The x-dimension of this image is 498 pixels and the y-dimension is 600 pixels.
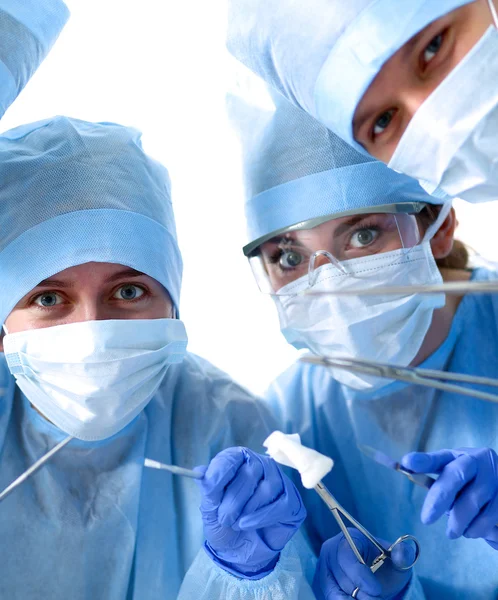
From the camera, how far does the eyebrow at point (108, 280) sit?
64.9 inches

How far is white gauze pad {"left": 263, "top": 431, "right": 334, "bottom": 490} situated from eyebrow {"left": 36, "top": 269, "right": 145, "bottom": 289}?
564mm

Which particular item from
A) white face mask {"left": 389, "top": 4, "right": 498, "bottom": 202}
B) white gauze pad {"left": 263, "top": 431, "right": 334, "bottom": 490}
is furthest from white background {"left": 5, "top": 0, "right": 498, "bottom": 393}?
white gauze pad {"left": 263, "top": 431, "right": 334, "bottom": 490}

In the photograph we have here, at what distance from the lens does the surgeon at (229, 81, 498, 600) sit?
1766mm

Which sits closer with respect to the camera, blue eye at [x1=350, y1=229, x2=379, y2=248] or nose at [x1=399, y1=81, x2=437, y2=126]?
nose at [x1=399, y1=81, x2=437, y2=126]

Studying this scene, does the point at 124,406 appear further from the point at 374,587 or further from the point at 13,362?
the point at 374,587

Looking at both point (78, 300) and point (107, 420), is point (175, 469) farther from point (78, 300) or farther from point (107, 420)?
point (78, 300)

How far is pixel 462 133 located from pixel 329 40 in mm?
339

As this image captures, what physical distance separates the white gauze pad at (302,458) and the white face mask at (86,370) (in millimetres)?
384

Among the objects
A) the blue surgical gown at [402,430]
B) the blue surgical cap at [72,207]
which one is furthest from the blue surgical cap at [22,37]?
the blue surgical gown at [402,430]

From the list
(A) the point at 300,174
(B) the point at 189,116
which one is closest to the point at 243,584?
(A) the point at 300,174

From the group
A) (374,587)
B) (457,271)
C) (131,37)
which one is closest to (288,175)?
(457,271)

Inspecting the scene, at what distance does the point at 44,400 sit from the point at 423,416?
102 cm

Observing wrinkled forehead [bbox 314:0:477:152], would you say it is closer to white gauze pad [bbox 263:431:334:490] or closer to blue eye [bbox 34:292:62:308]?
white gauze pad [bbox 263:431:334:490]

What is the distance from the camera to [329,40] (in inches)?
55.6
